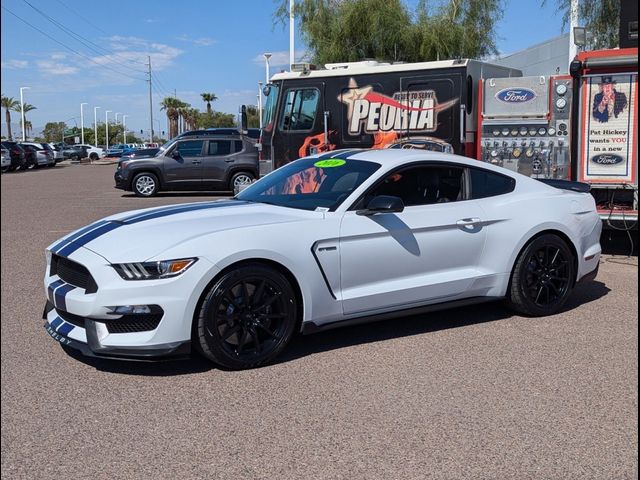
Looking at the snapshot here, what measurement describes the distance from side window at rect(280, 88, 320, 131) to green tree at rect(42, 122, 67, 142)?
13131cm

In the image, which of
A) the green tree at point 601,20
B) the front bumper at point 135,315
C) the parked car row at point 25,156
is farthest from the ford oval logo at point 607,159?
the parked car row at point 25,156

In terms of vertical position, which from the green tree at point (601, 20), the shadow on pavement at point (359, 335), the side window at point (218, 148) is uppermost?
the green tree at point (601, 20)

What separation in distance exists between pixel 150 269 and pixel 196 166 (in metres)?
15.1

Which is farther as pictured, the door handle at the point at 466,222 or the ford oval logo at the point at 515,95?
the ford oval logo at the point at 515,95

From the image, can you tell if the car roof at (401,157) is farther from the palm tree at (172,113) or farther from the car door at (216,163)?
the palm tree at (172,113)

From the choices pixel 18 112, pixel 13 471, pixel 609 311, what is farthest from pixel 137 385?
pixel 18 112

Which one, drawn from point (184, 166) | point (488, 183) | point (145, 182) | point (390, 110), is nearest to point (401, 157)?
point (488, 183)

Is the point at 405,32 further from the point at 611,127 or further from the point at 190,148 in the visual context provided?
the point at 611,127

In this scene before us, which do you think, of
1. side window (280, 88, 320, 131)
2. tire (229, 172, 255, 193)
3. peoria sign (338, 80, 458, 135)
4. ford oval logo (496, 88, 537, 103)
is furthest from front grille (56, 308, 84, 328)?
tire (229, 172, 255, 193)

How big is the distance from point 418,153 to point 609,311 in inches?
91.1

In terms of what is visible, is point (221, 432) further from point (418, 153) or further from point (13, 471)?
point (418, 153)

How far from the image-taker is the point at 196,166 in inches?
753

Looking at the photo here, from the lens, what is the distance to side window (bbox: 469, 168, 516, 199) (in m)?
5.92

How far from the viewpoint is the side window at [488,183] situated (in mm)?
5920
